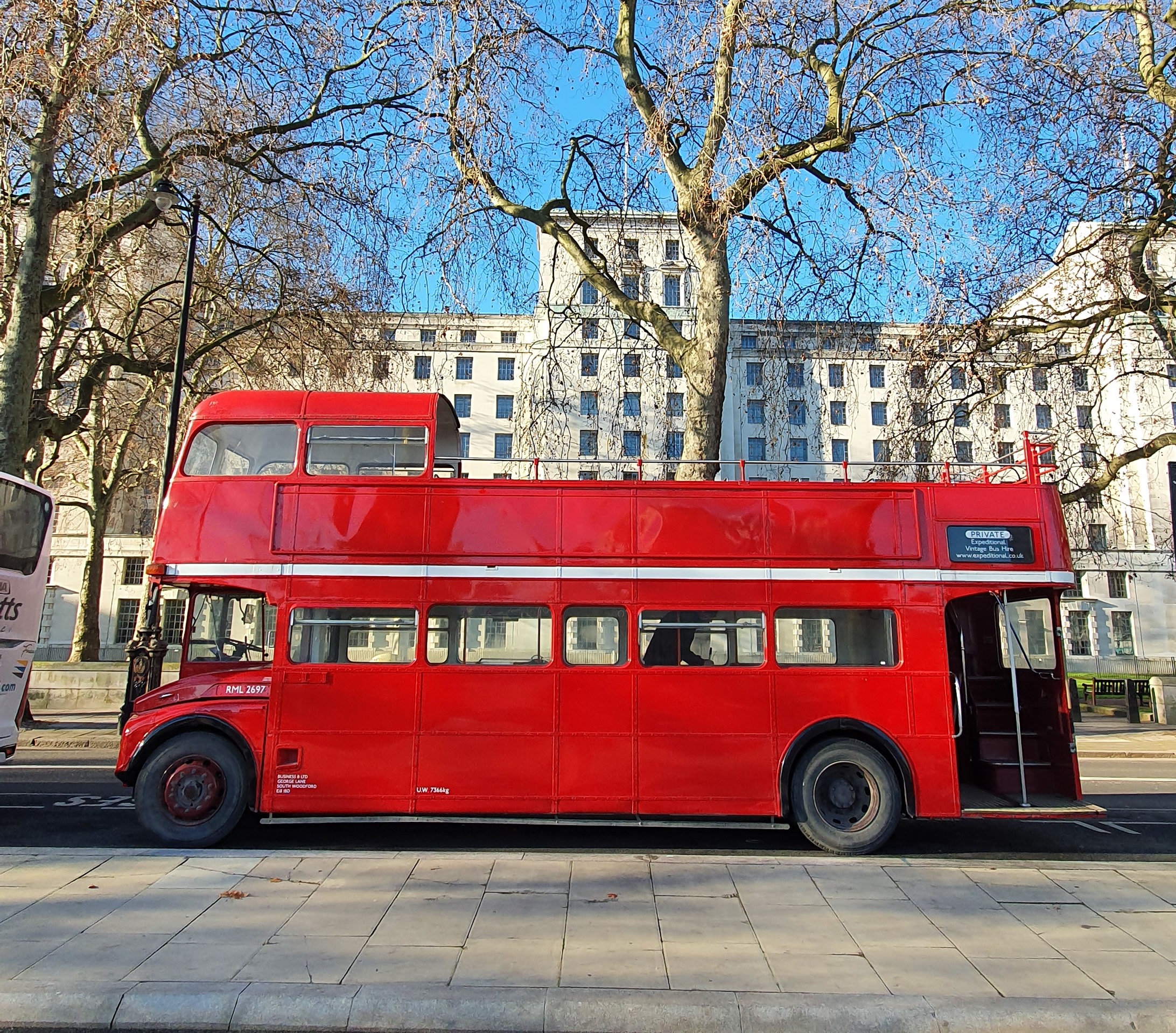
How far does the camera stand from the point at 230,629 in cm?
784

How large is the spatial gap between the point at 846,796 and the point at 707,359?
705 cm

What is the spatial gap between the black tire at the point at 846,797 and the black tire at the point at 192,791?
539 cm

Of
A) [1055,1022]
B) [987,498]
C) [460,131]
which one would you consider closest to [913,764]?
[987,498]

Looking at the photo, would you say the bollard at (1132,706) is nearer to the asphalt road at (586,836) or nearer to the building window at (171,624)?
the asphalt road at (586,836)

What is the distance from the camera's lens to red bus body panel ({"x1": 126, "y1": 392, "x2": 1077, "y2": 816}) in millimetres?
7211

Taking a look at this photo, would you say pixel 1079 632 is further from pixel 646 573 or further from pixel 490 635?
pixel 490 635

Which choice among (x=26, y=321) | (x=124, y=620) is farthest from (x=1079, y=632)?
(x=124, y=620)

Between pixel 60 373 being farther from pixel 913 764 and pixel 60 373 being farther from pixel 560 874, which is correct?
pixel 913 764

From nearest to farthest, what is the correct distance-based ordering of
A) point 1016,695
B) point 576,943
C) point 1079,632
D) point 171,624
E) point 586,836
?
point 576,943 → point 1016,695 → point 586,836 → point 171,624 → point 1079,632

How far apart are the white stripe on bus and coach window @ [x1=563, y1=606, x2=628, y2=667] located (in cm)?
34

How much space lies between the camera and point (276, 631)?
7.43 meters

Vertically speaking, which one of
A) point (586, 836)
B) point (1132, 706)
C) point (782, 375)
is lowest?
point (586, 836)

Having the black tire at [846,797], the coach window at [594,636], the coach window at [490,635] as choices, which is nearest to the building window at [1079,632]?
the black tire at [846,797]

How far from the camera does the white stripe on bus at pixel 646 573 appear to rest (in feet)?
24.3
